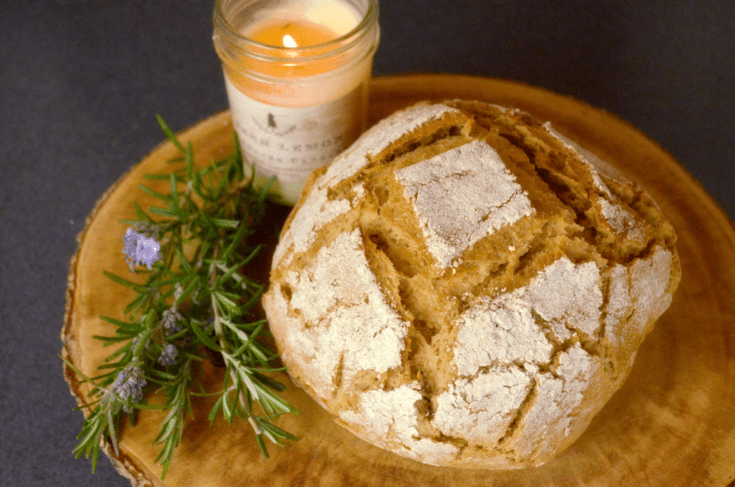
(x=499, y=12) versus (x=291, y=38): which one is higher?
(x=291, y=38)

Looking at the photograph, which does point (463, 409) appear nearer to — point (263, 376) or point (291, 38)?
point (263, 376)

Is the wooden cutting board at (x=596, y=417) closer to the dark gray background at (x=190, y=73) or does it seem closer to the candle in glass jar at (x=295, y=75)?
the candle in glass jar at (x=295, y=75)

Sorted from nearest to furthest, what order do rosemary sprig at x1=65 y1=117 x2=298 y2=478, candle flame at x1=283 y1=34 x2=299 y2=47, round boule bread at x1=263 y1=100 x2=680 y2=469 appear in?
1. round boule bread at x1=263 y1=100 x2=680 y2=469
2. rosemary sprig at x1=65 y1=117 x2=298 y2=478
3. candle flame at x1=283 y1=34 x2=299 y2=47

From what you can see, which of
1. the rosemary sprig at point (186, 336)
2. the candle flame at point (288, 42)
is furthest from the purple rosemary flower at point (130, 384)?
the candle flame at point (288, 42)

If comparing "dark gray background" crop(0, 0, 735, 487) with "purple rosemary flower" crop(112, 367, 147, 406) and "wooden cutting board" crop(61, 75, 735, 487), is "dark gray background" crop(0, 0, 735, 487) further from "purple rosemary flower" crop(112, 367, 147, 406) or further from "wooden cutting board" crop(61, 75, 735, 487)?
"purple rosemary flower" crop(112, 367, 147, 406)

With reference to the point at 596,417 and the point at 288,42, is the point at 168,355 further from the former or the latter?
the point at 596,417

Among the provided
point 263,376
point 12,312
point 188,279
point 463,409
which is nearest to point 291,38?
point 188,279

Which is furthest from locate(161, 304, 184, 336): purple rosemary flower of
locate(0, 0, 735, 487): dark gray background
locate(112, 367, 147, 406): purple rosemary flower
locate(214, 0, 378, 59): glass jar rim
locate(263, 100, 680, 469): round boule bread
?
locate(0, 0, 735, 487): dark gray background
